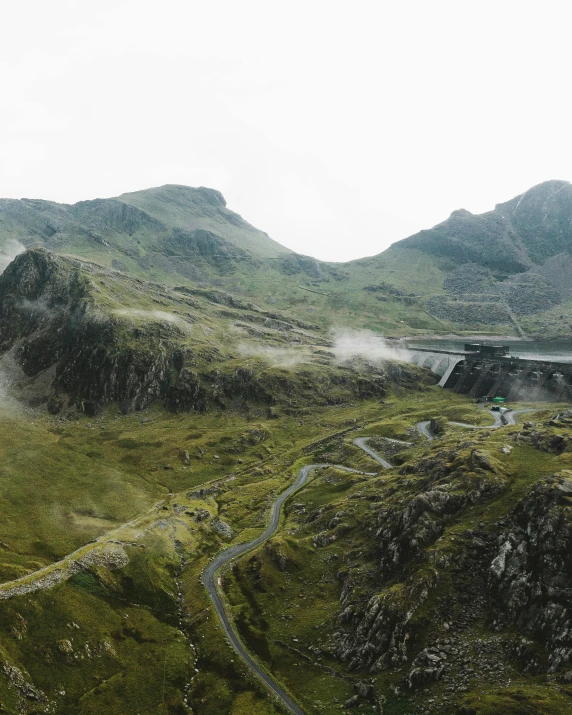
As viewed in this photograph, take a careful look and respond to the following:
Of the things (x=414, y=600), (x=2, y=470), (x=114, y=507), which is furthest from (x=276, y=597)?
(x=2, y=470)

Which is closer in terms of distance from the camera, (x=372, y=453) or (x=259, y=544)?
(x=259, y=544)

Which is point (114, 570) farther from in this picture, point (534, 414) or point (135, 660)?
point (534, 414)

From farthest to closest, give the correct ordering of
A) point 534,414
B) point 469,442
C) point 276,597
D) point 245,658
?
point 534,414 < point 469,442 < point 276,597 < point 245,658

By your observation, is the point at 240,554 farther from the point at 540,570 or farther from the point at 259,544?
the point at 540,570

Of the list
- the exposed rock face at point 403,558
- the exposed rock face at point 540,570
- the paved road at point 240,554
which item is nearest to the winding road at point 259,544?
the paved road at point 240,554

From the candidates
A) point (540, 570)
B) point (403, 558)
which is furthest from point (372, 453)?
point (540, 570)

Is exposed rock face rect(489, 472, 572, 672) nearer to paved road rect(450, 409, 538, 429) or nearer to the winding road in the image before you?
the winding road

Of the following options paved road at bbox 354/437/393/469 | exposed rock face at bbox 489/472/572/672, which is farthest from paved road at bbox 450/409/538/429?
exposed rock face at bbox 489/472/572/672
